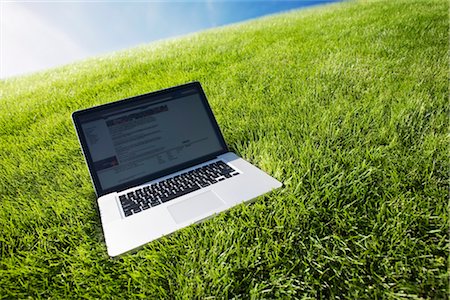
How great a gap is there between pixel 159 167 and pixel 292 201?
2.47 feet

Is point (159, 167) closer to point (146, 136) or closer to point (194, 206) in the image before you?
point (146, 136)

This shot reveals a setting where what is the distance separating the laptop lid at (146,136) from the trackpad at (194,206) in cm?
30

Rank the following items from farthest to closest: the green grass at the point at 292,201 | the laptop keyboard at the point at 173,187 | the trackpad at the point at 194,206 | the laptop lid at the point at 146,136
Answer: the laptop lid at the point at 146,136, the laptop keyboard at the point at 173,187, the trackpad at the point at 194,206, the green grass at the point at 292,201

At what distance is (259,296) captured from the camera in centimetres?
106

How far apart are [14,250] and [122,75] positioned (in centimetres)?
258

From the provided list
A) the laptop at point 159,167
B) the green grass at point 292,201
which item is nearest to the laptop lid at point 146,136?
the laptop at point 159,167

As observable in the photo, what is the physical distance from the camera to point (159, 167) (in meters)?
1.67

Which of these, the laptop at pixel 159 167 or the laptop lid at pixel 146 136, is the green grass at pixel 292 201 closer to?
the laptop at pixel 159 167

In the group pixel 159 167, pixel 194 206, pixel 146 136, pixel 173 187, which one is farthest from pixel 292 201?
pixel 146 136

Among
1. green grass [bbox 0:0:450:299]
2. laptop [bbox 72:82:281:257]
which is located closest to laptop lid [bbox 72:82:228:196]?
laptop [bbox 72:82:281:257]

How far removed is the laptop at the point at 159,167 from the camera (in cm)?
136

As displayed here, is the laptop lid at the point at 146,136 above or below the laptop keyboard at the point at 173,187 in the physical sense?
above

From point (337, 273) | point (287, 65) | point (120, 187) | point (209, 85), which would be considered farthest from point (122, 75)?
point (337, 273)

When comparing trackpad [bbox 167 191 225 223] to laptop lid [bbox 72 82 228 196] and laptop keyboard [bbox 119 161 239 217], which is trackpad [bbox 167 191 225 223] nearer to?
laptop keyboard [bbox 119 161 239 217]
